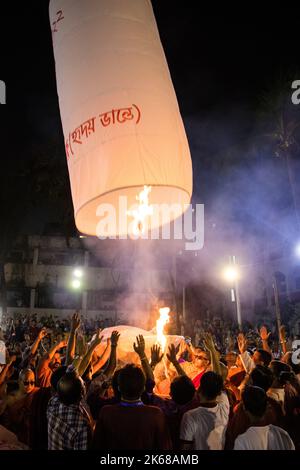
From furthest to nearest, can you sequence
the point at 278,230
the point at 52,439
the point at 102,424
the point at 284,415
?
the point at 278,230 < the point at 284,415 < the point at 52,439 < the point at 102,424

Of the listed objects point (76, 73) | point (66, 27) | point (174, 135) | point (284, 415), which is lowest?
point (284, 415)

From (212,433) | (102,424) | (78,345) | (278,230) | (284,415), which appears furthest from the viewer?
(278,230)

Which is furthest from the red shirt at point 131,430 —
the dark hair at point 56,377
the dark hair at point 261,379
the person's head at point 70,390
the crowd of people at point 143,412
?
the dark hair at point 261,379

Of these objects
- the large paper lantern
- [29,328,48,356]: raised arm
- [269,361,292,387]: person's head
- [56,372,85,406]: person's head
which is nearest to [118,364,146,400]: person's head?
[56,372,85,406]: person's head

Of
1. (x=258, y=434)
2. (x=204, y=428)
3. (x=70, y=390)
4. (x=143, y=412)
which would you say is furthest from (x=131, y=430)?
(x=258, y=434)

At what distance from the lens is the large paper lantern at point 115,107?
340cm

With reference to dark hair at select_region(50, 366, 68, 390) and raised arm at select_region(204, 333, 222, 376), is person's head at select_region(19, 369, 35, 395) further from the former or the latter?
raised arm at select_region(204, 333, 222, 376)

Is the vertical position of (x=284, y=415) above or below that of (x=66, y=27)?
below

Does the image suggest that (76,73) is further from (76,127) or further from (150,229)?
(150,229)

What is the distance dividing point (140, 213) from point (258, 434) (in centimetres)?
242

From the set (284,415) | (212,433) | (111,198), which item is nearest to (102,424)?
(212,433)

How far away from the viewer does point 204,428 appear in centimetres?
298

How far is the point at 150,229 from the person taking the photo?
14.1 ft

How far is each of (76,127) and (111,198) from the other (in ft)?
3.00
